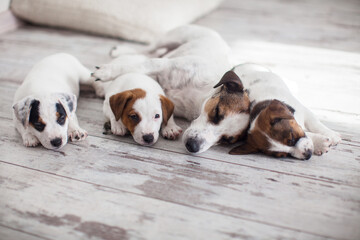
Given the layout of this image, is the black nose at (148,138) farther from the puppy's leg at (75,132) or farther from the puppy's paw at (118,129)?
the puppy's leg at (75,132)

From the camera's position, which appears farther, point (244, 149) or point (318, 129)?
point (318, 129)

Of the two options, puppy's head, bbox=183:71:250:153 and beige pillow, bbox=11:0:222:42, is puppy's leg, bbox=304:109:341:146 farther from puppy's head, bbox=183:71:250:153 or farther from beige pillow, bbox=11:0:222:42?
beige pillow, bbox=11:0:222:42

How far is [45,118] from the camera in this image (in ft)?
7.84

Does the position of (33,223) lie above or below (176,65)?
below

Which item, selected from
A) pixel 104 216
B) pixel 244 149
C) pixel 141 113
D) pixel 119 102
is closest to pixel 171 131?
pixel 141 113

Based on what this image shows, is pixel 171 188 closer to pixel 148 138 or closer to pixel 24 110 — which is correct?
pixel 148 138

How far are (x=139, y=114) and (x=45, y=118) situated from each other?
623mm

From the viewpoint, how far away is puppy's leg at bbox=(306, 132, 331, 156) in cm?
248

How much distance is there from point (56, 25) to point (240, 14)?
2.96 meters

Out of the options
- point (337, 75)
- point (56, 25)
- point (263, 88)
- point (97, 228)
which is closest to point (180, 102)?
point (263, 88)

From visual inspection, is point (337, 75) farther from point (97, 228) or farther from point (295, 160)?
point (97, 228)

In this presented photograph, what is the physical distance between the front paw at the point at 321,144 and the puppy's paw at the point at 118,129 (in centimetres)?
137

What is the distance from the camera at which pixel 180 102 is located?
117 inches

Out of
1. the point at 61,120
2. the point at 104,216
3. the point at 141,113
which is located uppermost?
→ the point at 141,113
